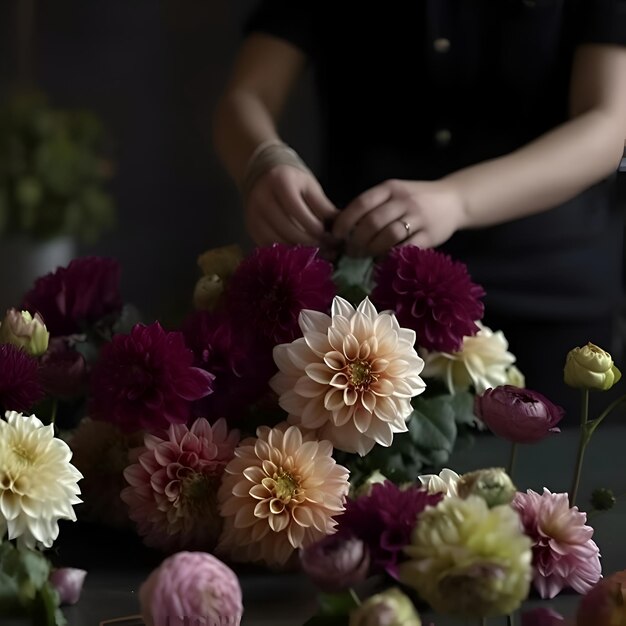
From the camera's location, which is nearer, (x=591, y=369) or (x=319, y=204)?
(x=591, y=369)

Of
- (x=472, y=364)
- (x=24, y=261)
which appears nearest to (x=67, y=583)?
(x=472, y=364)

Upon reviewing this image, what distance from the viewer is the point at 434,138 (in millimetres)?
671

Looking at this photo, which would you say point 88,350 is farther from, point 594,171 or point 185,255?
point 594,171

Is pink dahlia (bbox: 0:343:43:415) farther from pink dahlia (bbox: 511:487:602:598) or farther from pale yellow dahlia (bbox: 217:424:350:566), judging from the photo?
pink dahlia (bbox: 511:487:602:598)

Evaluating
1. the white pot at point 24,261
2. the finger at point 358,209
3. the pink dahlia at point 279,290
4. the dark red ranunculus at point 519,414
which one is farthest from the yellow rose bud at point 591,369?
the white pot at point 24,261

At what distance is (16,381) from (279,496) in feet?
0.44

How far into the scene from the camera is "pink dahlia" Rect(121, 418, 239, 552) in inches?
17.5

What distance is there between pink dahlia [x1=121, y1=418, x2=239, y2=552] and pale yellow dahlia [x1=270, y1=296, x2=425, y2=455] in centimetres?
4

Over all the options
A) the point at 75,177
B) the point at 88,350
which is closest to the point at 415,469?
the point at 88,350

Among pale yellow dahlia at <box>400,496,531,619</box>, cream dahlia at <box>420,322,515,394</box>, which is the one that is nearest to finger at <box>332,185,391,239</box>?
cream dahlia at <box>420,322,515,394</box>

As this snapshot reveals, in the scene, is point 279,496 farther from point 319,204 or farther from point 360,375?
point 319,204

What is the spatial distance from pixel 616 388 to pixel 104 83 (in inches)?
17.0

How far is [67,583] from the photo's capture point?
0.40 meters

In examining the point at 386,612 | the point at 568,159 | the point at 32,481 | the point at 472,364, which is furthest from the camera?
the point at 568,159
